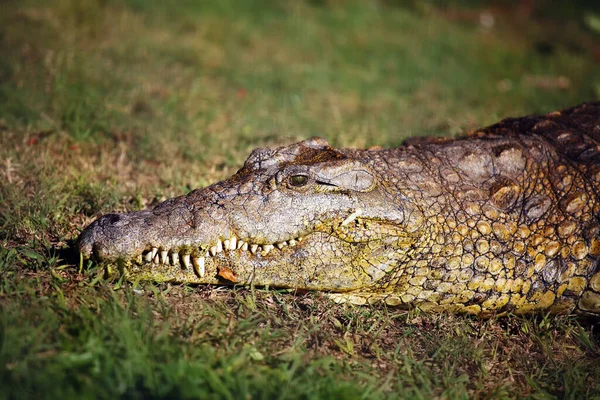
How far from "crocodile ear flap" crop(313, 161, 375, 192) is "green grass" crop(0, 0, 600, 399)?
0.70 m

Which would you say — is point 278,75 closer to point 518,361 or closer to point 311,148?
point 311,148

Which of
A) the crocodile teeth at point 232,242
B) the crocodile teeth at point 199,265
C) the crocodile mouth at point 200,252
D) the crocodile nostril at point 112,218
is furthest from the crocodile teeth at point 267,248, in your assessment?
the crocodile nostril at point 112,218

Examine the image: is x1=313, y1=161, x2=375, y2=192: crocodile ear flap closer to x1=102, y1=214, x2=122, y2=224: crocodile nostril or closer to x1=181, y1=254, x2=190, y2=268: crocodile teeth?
x1=181, y1=254, x2=190, y2=268: crocodile teeth

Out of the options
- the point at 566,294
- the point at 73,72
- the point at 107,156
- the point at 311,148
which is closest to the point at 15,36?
the point at 73,72

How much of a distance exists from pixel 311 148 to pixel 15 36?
4.98 m

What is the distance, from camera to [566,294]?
11.8ft

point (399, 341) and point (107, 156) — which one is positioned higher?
point (107, 156)

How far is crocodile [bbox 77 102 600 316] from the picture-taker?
3.14m

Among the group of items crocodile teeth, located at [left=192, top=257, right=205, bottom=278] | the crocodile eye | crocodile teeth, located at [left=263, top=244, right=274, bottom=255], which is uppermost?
the crocodile eye

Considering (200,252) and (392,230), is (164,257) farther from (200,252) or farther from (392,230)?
(392,230)

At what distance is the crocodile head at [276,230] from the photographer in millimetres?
3074

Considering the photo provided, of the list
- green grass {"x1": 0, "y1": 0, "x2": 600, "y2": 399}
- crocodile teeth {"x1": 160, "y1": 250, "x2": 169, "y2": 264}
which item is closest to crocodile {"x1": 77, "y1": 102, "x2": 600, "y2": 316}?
crocodile teeth {"x1": 160, "y1": 250, "x2": 169, "y2": 264}

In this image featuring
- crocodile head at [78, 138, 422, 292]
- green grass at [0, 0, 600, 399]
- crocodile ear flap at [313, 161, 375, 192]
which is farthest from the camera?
crocodile ear flap at [313, 161, 375, 192]

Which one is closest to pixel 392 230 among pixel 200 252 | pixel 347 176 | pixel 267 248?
pixel 347 176
